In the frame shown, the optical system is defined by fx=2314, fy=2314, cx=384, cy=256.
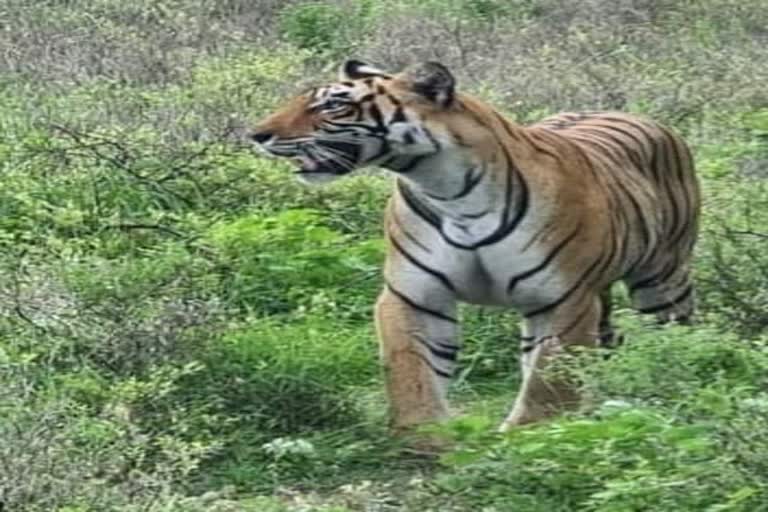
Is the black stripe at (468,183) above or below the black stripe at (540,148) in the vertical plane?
below

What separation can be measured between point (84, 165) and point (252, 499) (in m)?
3.40

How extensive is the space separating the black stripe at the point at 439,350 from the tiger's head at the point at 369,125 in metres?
0.49

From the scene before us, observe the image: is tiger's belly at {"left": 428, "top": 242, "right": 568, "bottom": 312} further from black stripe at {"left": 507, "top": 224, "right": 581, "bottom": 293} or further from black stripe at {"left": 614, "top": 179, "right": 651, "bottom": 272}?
black stripe at {"left": 614, "top": 179, "right": 651, "bottom": 272}

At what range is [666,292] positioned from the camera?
7.23m

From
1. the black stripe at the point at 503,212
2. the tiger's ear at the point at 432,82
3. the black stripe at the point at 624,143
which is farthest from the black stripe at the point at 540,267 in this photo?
the black stripe at the point at 624,143

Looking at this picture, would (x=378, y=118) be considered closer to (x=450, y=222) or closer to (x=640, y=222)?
(x=450, y=222)

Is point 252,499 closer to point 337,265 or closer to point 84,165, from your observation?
point 337,265

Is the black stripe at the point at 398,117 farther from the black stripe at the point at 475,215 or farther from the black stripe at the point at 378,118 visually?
the black stripe at the point at 475,215

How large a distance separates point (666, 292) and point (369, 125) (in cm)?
139

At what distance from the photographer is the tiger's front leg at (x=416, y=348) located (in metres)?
6.36

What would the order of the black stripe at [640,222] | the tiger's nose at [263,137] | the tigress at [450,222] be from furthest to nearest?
the black stripe at [640,222]
the tigress at [450,222]
the tiger's nose at [263,137]

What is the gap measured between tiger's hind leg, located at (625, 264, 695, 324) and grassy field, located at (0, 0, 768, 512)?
84 millimetres

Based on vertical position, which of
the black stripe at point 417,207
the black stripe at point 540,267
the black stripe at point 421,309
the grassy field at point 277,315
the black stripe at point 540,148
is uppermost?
the black stripe at point 540,148

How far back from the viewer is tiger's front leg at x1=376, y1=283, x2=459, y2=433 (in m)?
6.36
